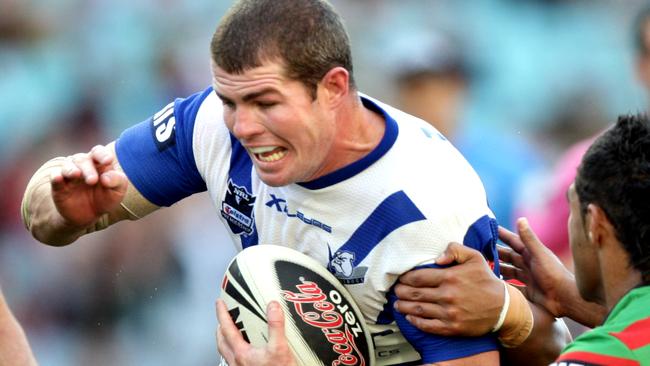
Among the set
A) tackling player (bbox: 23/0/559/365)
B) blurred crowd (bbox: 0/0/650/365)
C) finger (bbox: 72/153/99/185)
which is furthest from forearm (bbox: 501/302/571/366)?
blurred crowd (bbox: 0/0/650/365)

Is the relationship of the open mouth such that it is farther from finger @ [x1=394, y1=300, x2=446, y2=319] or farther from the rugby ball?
finger @ [x1=394, y1=300, x2=446, y2=319]

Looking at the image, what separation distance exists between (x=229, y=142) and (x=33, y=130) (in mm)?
3533

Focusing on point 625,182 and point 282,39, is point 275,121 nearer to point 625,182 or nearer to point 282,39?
point 282,39

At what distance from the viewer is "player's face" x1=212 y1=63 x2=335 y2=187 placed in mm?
4293

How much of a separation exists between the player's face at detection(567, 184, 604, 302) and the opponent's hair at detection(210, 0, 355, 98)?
969 mm

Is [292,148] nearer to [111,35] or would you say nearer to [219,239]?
[219,239]

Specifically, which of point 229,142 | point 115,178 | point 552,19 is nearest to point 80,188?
point 115,178

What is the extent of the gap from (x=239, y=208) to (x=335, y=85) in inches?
27.2

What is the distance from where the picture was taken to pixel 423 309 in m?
4.32

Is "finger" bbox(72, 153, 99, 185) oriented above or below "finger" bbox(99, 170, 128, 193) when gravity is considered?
above

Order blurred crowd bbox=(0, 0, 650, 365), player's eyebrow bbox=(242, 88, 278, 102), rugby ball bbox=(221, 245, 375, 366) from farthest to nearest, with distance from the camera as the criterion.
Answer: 1. blurred crowd bbox=(0, 0, 650, 365)
2. rugby ball bbox=(221, 245, 375, 366)
3. player's eyebrow bbox=(242, 88, 278, 102)

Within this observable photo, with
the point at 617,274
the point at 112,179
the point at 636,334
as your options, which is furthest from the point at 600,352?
the point at 112,179

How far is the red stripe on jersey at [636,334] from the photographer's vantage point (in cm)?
356

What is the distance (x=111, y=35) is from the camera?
27.7 feet
